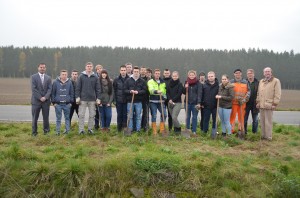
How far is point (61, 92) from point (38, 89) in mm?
720

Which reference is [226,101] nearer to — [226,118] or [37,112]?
[226,118]

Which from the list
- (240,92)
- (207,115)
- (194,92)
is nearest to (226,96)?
(240,92)

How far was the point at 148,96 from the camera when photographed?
10.1 meters

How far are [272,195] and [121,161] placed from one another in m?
3.47

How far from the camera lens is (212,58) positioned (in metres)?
89.3

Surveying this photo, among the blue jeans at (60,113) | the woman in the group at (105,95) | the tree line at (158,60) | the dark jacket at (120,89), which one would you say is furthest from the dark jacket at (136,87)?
the tree line at (158,60)

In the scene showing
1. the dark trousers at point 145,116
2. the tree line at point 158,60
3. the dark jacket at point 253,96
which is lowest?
the dark trousers at point 145,116

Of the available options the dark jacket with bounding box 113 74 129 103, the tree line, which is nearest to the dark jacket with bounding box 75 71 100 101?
the dark jacket with bounding box 113 74 129 103

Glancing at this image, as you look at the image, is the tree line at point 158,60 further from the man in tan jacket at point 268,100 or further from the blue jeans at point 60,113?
the blue jeans at point 60,113

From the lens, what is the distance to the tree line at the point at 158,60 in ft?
282

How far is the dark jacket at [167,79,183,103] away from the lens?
32.6 feet

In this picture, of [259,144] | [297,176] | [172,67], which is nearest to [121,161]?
[297,176]

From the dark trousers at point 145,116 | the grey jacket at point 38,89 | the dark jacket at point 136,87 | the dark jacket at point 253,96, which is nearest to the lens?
the grey jacket at point 38,89

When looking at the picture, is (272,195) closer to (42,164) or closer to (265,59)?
(42,164)
